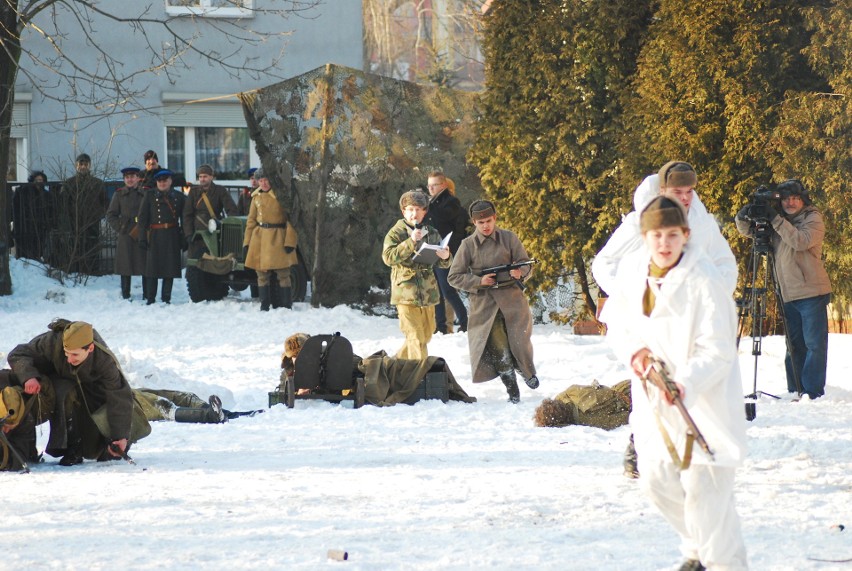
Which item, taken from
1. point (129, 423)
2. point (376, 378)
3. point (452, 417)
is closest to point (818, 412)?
point (452, 417)

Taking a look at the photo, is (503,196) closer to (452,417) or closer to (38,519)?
(452,417)

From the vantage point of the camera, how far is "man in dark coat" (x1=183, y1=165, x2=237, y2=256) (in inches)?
751

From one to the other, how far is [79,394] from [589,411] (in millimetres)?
3488

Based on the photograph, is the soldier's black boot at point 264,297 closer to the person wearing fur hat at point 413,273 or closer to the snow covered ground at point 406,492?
the snow covered ground at point 406,492

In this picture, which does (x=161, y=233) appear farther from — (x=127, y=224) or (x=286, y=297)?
(x=286, y=297)

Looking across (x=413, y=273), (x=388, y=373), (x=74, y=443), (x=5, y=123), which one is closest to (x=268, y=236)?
(x=5, y=123)

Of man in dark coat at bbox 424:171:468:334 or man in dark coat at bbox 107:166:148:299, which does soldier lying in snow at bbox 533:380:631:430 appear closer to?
man in dark coat at bbox 424:171:468:334

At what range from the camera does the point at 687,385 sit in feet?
15.9

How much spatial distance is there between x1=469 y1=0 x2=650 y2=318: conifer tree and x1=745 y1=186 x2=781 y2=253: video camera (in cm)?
418

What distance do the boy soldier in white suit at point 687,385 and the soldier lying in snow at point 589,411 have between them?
14.0ft

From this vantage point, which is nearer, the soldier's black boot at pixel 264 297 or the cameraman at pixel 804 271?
the cameraman at pixel 804 271

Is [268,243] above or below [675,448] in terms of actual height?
above

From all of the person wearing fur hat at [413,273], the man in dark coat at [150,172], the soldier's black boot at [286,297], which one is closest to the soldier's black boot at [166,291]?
the man in dark coat at [150,172]

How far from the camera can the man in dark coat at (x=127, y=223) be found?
19469mm
